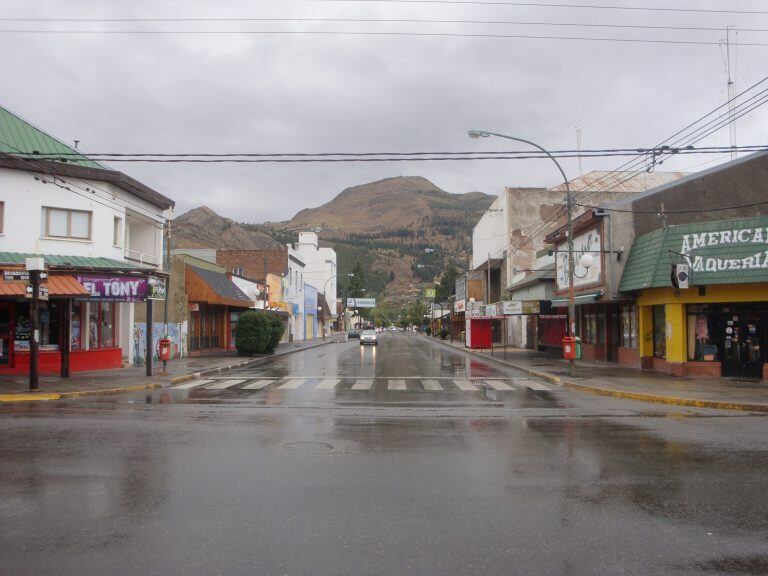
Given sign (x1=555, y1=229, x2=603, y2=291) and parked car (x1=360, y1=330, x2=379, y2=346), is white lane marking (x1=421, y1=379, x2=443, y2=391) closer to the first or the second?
sign (x1=555, y1=229, x2=603, y2=291)

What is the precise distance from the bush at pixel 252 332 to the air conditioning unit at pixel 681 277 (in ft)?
71.4

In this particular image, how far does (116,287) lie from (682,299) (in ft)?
64.3

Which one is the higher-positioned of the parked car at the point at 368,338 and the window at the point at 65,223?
the window at the point at 65,223

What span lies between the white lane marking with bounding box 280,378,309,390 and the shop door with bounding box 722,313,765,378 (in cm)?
1459

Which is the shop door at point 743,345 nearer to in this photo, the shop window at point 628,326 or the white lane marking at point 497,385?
the shop window at point 628,326

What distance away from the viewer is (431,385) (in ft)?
65.4

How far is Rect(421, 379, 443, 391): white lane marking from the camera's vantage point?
1905 cm

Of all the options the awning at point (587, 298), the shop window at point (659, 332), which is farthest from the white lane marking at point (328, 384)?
the shop window at point (659, 332)

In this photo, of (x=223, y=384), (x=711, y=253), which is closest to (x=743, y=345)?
(x=711, y=253)

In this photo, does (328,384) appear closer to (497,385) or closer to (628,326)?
(497,385)

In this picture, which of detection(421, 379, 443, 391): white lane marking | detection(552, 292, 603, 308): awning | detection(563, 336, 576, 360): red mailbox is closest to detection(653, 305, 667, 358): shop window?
detection(552, 292, 603, 308): awning

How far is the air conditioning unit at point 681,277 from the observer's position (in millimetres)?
20188

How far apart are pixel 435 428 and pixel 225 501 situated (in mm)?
5469

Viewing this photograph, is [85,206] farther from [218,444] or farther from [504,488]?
[504,488]
